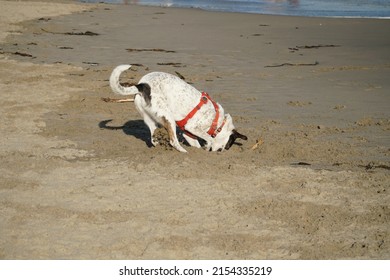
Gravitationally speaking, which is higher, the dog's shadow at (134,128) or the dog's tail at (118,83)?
the dog's tail at (118,83)

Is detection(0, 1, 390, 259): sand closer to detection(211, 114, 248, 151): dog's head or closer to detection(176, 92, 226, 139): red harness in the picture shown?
detection(211, 114, 248, 151): dog's head

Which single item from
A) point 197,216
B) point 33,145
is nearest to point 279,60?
point 33,145

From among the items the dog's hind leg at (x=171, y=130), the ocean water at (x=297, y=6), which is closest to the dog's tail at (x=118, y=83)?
the dog's hind leg at (x=171, y=130)

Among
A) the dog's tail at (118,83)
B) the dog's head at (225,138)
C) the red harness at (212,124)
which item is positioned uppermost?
the dog's tail at (118,83)

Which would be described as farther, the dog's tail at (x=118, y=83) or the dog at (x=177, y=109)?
the dog at (x=177, y=109)

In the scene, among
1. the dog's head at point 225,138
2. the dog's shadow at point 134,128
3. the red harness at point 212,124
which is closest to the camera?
the red harness at point 212,124

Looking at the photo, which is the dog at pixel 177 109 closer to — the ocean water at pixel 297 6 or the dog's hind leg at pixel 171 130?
the dog's hind leg at pixel 171 130

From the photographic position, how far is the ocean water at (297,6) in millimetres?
24562

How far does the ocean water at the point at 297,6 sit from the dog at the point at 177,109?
57.5ft

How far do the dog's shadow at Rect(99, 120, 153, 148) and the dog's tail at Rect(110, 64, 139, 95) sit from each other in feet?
3.92

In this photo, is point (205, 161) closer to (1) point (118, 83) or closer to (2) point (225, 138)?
(2) point (225, 138)

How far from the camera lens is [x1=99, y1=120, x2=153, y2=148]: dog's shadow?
846cm

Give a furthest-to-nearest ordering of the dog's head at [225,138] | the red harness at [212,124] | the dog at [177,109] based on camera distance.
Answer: the dog's head at [225,138] → the red harness at [212,124] → the dog at [177,109]

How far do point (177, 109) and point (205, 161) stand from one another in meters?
0.83
